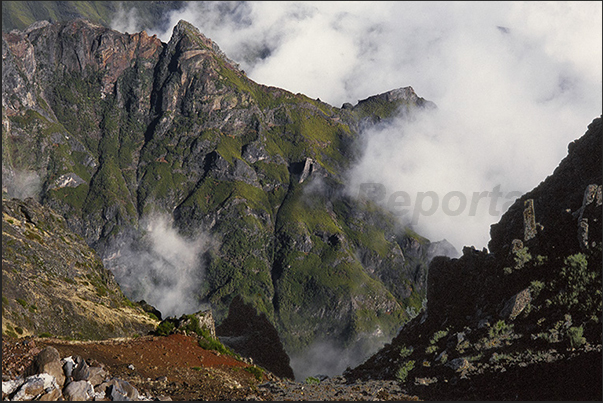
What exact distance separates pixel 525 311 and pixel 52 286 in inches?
2208

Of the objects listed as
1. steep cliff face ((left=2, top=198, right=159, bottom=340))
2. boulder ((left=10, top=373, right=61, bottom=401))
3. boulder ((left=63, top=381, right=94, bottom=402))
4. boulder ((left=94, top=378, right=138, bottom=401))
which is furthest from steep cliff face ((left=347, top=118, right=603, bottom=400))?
steep cliff face ((left=2, top=198, right=159, bottom=340))

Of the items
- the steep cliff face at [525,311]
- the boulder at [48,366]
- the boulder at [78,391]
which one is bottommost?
the boulder at [78,391]

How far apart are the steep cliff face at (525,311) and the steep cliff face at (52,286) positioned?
116 ft

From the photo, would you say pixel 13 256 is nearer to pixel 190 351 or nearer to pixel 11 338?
pixel 11 338

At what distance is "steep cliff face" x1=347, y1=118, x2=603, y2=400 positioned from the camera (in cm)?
3243

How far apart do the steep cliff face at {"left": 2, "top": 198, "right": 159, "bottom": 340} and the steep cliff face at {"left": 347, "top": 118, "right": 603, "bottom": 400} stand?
35.3 metres

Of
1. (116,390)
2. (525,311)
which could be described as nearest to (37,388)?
(116,390)

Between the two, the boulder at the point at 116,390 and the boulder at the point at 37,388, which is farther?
the boulder at the point at 116,390

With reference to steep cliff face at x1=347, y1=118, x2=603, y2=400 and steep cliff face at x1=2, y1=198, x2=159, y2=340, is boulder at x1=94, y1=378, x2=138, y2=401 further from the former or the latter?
steep cliff face at x1=347, y1=118, x2=603, y2=400

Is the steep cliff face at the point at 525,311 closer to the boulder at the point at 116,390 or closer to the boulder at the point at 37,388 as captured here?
the boulder at the point at 116,390

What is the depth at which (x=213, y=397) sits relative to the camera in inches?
1382

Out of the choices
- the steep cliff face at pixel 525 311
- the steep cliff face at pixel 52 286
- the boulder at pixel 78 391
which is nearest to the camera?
the boulder at pixel 78 391

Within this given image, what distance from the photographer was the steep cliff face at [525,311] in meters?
32.4

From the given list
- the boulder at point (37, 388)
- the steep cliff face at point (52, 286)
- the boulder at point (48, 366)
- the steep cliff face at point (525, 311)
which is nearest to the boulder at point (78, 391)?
the boulder at point (37, 388)
